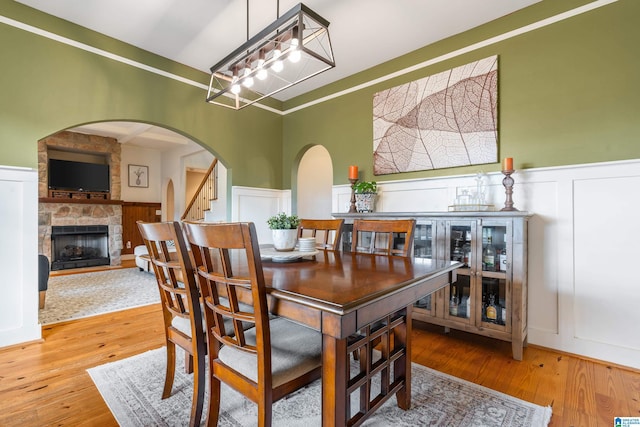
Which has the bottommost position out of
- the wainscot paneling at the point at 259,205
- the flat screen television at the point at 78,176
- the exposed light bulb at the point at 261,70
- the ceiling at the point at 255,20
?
the wainscot paneling at the point at 259,205

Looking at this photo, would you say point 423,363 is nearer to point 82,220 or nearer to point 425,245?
point 425,245

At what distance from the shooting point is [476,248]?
2.38m

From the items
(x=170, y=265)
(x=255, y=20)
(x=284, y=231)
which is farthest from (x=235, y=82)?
(x=170, y=265)

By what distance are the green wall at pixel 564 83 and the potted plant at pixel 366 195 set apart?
56 cm

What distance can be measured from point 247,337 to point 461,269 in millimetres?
1867

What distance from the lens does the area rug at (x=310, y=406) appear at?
151 centimetres

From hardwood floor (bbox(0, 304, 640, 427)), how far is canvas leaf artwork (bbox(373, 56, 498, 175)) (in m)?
1.59

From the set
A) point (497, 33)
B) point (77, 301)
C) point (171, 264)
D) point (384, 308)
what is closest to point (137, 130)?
point (77, 301)

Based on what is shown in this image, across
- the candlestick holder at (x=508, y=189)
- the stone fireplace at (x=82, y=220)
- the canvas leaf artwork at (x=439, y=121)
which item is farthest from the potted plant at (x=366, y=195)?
the stone fireplace at (x=82, y=220)

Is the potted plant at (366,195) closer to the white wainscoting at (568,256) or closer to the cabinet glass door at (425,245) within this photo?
the cabinet glass door at (425,245)

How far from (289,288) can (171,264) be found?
2.14 ft

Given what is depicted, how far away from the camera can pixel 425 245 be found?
105 inches

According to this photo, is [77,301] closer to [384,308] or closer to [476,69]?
[384,308]

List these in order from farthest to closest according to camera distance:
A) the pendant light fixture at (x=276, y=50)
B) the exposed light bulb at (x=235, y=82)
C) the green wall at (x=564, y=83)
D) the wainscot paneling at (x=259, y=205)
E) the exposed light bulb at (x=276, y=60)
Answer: the wainscot paneling at (x=259, y=205) < the exposed light bulb at (x=235, y=82) < the green wall at (x=564, y=83) < the exposed light bulb at (x=276, y=60) < the pendant light fixture at (x=276, y=50)
